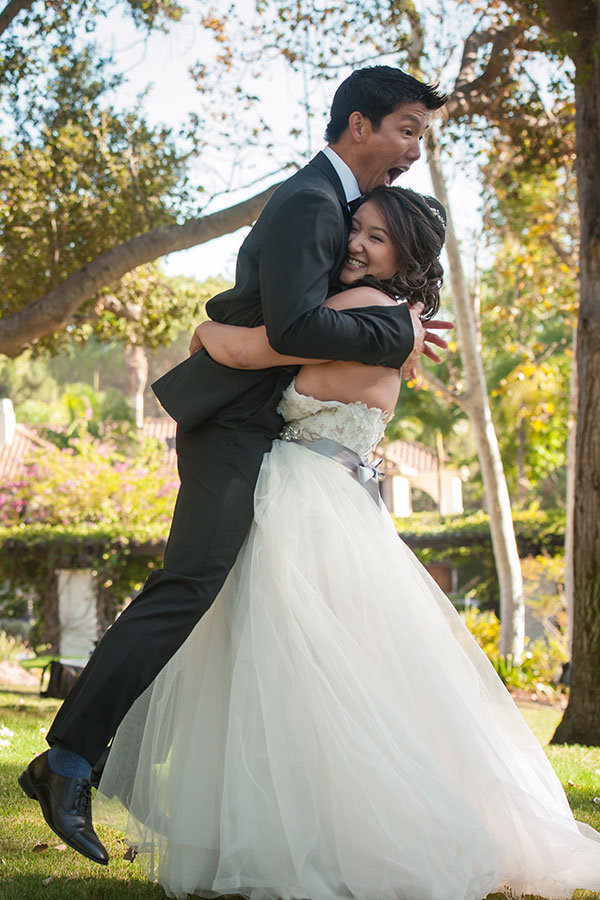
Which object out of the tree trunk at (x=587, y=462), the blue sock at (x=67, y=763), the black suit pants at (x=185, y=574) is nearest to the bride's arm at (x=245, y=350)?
the black suit pants at (x=185, y=574)

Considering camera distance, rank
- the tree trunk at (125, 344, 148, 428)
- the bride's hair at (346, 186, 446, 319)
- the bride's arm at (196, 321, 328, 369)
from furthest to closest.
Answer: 1. the tree trunk at (125, 344, 148, 428)
2. the bride's hair at (346, 186, 446, 319)
3. the bride's arm at (196, 321, 328, 369)

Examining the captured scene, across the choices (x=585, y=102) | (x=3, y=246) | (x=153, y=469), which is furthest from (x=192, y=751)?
(x=153, y=469)

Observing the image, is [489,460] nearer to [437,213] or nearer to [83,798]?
[437,213]

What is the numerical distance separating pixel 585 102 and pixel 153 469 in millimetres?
13382

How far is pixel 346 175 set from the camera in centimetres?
307

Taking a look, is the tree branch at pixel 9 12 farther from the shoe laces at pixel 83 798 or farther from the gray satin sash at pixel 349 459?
the shoe laces at pixel 83 798

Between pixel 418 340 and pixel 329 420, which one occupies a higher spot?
pixel 418 340

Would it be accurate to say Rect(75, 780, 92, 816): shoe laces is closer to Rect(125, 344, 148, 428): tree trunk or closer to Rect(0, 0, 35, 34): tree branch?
Rect(0, 0, 35, 34): tree branch

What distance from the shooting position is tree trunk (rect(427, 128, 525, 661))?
13047 millimetres

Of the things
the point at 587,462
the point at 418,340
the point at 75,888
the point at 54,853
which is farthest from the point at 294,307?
the point at 587,462

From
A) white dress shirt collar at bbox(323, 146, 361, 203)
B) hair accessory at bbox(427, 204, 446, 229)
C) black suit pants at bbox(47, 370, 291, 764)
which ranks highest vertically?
white dress shirt collar at bbox(323, 146, 361, 203)

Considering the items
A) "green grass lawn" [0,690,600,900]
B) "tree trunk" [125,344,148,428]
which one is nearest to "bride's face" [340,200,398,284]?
"green grass lawn" [0,690,600,900]

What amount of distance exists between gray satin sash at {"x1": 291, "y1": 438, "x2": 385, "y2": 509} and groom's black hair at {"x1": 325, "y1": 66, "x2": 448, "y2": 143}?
0.99m

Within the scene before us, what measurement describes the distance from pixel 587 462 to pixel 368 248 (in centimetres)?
426
